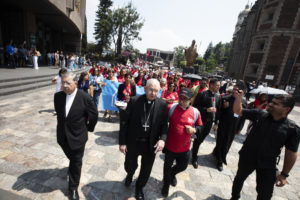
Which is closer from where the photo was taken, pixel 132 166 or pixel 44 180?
pixel 132 166

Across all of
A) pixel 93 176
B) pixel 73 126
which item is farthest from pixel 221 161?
pixel 73 126

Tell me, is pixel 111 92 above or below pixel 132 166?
above

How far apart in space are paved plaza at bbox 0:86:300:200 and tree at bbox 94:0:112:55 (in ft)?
138

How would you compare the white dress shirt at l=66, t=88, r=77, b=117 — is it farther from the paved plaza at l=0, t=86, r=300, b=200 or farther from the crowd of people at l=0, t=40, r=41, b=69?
the crowd of people at l=0, t=40, r=41, b=69

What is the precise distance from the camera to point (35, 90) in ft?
31.7

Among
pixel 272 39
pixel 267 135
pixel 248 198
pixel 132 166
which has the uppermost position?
pixel 272 39

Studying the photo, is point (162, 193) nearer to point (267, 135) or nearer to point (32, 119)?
point (267, 135)

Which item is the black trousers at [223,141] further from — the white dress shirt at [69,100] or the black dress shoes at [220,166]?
the white dress shirt at [69,100]

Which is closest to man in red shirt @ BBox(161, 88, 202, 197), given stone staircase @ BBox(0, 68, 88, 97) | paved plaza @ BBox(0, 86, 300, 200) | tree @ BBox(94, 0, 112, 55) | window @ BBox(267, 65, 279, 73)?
paved plaza @ BBox(0, 86, 300, 200)

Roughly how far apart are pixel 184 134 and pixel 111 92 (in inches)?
172

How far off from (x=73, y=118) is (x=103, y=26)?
46.1 metres

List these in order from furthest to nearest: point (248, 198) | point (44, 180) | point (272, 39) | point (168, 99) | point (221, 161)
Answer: point (272, 39) → point (168, 99) → point (221, 161) → point (248, 198) → point (44, 180)

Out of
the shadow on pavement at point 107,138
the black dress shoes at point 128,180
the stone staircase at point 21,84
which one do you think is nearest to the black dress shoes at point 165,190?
the black dress shoes at point 128,180

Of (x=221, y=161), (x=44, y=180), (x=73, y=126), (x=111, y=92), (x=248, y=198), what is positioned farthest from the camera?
(x=111, y=92)
